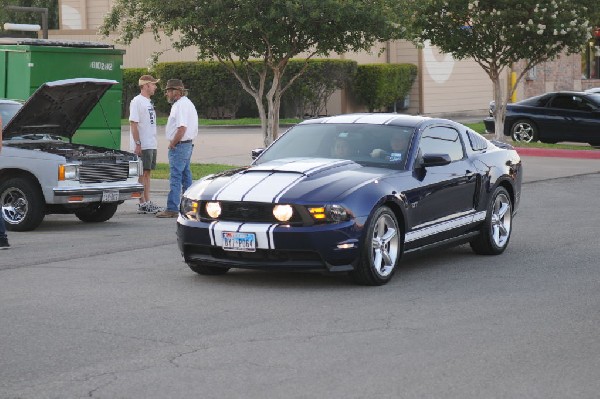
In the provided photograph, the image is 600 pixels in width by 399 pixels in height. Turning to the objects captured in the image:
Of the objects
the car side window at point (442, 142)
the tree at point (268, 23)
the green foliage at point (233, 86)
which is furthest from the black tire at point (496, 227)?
the green foliage at point (233, 86)

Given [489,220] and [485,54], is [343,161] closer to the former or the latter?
[489,220]

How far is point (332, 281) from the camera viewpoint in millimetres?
10867

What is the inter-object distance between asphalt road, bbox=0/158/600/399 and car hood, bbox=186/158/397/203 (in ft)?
2.46

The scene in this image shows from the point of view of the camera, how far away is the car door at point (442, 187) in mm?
11320

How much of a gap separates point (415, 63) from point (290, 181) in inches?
1429

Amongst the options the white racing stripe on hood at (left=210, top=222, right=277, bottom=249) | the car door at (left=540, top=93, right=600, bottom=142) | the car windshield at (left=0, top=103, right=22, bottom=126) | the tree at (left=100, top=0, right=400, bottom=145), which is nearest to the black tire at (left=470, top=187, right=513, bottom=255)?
the white racing stripe on hood at (left=210, top=222, right=277, bottom=249)

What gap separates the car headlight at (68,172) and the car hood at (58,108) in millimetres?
942

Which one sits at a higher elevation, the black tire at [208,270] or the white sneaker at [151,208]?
the white sneaker at [151,208]

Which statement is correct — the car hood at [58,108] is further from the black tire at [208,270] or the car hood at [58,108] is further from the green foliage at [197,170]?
the green foliage at [197,170]

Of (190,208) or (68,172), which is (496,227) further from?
(68,172)

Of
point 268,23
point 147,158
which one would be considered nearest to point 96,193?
point 147,158

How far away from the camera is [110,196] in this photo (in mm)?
15375

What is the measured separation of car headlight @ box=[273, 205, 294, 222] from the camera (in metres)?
10.3

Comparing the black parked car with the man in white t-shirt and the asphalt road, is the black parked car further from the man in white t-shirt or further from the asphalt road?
the asphalt road
